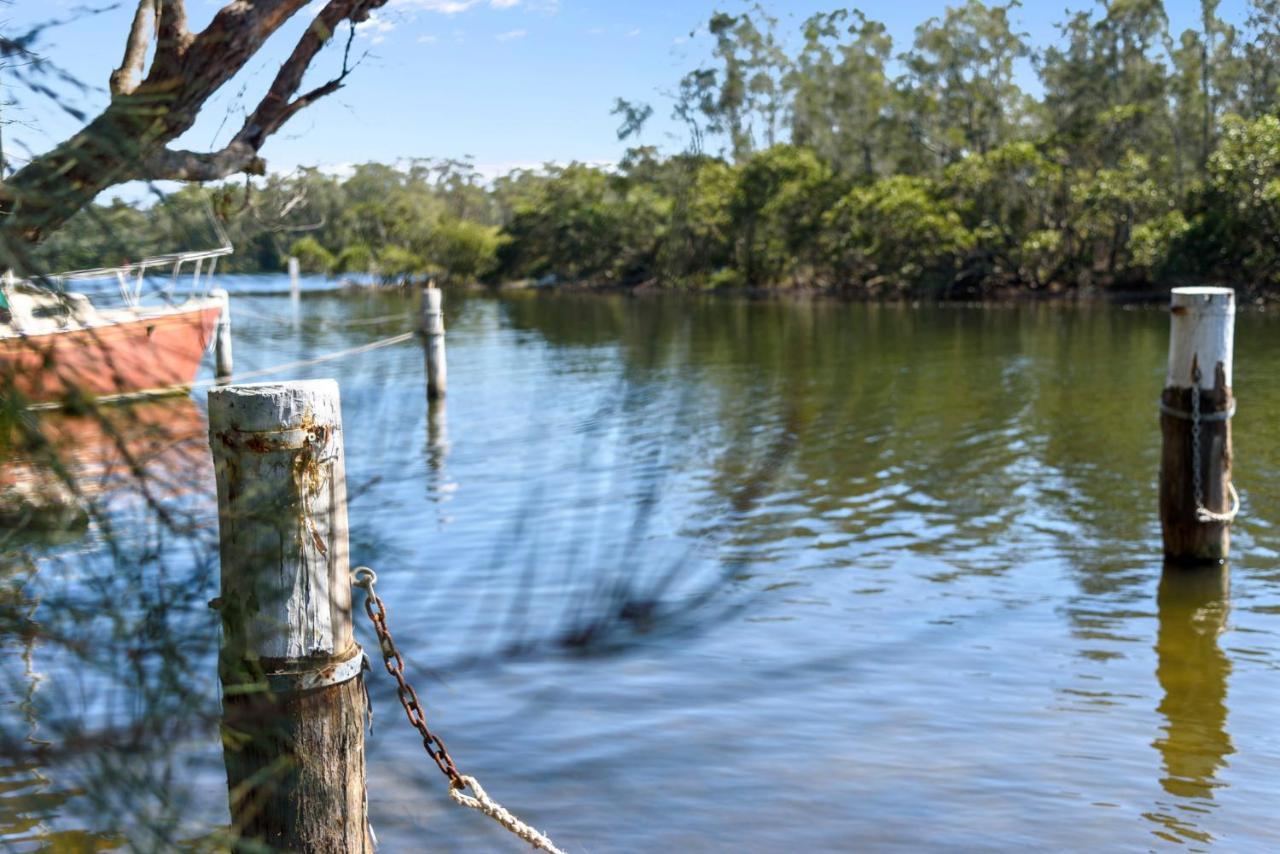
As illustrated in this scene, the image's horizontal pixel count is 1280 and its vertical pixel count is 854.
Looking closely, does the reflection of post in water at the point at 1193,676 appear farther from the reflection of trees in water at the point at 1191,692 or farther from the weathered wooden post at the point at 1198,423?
the weathered wooden post at the point at 1198,423

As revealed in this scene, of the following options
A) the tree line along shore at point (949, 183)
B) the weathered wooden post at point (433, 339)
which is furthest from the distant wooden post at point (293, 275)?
the tree line along shore at point (949, 183)

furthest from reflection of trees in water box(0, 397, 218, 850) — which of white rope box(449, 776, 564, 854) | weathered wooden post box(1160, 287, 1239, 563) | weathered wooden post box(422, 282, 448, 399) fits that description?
weathered wooden post box(422, 282, 448, 399)

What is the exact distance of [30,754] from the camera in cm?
165

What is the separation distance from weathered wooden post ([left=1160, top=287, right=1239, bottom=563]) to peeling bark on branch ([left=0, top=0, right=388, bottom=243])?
5416 millimetres

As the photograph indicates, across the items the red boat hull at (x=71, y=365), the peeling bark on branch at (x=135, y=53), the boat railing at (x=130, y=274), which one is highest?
the peeling bark on branch at (x=135, y=53)

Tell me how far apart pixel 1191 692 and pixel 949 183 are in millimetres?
46538

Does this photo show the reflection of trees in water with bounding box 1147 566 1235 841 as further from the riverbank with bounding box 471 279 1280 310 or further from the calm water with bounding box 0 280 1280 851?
the riverbank with bounding box 471 279 1280 310

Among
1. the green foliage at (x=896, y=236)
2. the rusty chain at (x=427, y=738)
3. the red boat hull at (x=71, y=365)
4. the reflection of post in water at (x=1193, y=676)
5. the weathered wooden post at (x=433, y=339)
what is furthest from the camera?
the green foliage at (x=896, y=236)

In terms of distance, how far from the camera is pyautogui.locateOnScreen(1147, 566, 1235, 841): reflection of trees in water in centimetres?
515

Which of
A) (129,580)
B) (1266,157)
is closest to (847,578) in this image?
(129,580)

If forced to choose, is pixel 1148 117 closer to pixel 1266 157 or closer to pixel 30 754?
pixel 1266 157

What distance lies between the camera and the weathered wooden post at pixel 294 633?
7.97ft

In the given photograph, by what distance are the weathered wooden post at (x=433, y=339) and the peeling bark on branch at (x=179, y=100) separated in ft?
44.1

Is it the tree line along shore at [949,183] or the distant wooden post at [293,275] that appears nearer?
the distant wooden post at [293,275]
